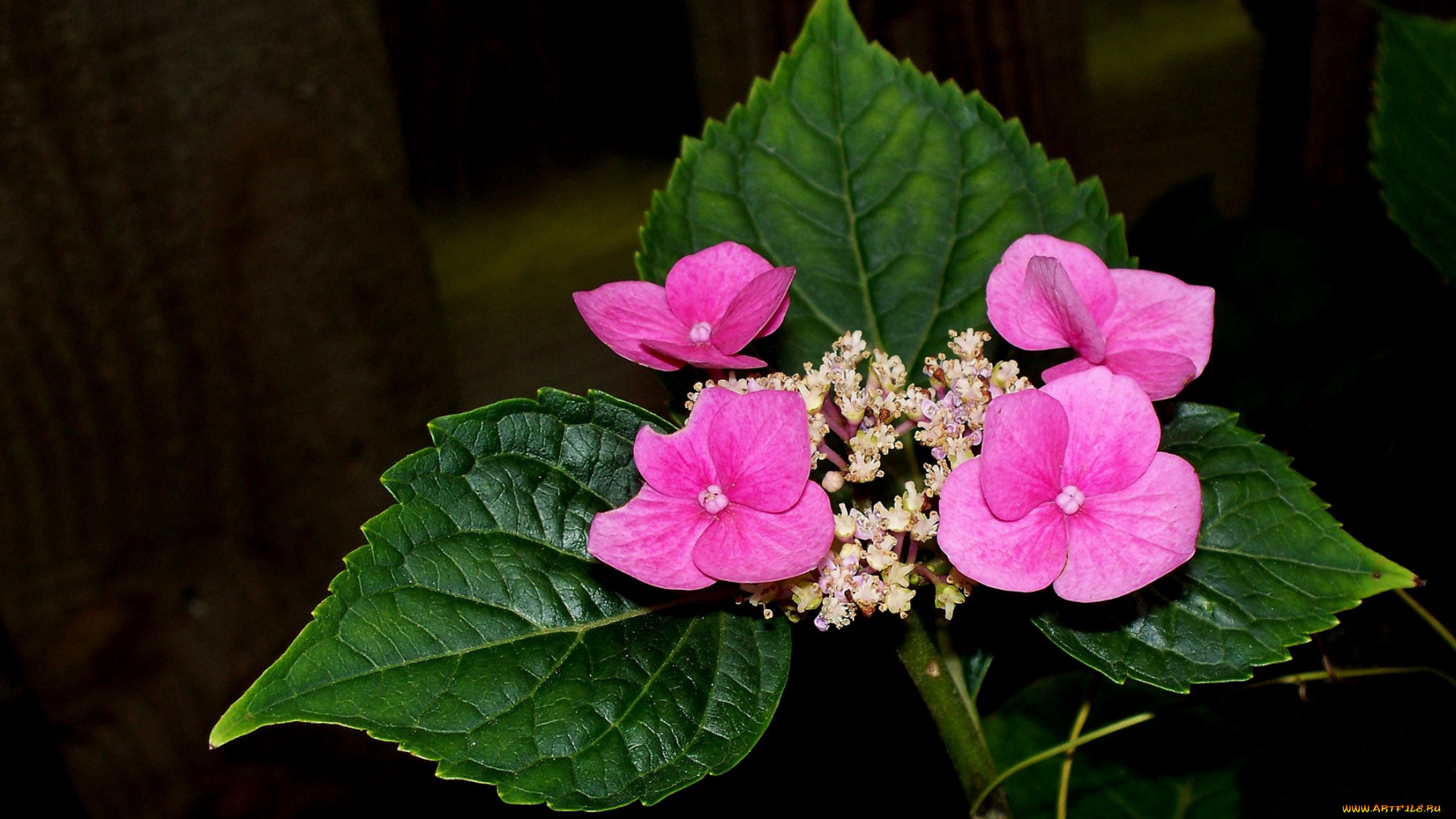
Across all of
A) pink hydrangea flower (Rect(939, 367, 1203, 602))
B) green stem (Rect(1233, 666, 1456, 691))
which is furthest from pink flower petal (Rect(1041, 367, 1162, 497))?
green stem (Rect(1233, 666, 1456, 691))

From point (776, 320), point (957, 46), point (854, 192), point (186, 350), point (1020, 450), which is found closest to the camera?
point (1020, 450)

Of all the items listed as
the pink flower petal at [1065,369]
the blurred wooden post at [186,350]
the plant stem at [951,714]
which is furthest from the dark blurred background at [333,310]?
the pink flower petal at [1065,369]

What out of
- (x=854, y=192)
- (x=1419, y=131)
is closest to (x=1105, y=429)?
(x=854, y=192)

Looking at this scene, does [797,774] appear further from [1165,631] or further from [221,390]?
[221,390]

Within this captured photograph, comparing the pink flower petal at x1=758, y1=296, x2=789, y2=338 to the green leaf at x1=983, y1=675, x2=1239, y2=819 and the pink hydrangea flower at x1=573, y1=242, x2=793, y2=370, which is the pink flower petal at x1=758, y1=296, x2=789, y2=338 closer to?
the pink hydrangea flower at x1=573, y1=242, x2=793, y2=370

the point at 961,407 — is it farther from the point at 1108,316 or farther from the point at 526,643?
the point at 526,643

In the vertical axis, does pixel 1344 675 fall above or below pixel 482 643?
below

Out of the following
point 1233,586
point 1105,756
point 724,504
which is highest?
point 724,504

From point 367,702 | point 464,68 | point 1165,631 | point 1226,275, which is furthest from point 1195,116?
point 367,702
